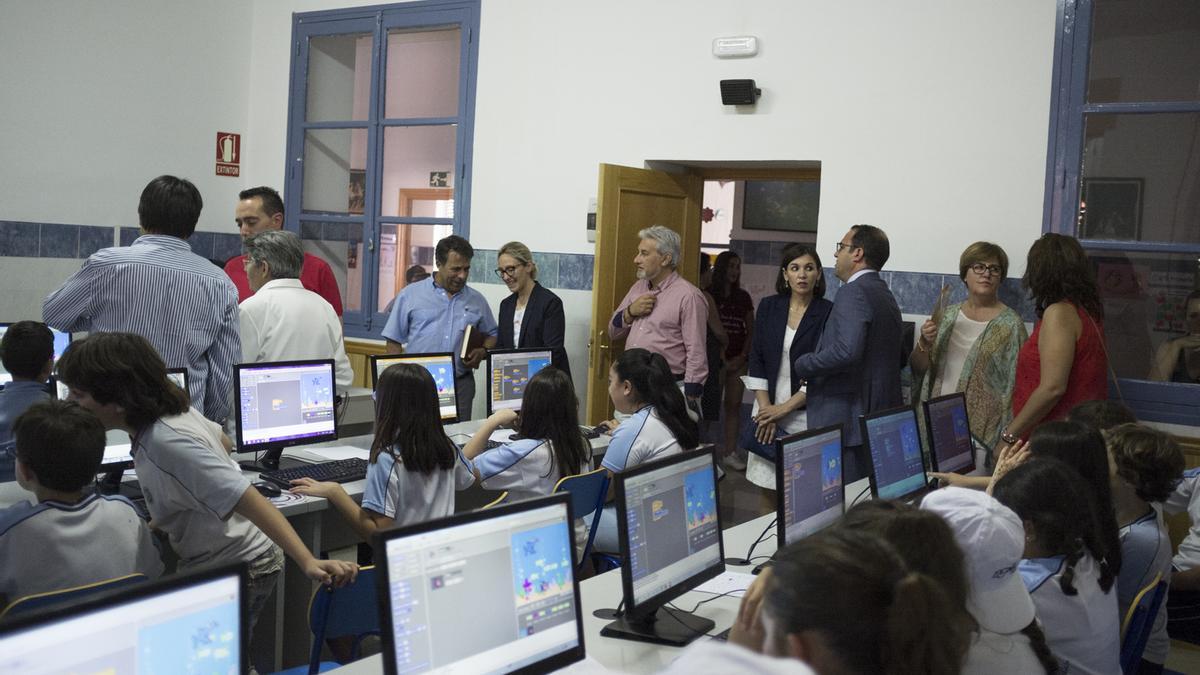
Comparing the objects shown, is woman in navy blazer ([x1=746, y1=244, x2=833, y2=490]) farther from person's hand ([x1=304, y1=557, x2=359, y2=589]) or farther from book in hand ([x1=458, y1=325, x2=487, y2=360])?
person's hand ([x1=304, y1=557, x2=359, y2=589])

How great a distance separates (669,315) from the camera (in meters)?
5.81

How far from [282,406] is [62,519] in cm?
167

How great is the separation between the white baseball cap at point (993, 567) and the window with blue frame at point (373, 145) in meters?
5.67

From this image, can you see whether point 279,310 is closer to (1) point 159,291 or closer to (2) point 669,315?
(1) point 159,291

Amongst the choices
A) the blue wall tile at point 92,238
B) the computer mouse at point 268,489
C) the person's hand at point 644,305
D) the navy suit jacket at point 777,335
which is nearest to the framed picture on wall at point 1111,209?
the navy suit jacket at point 777,335

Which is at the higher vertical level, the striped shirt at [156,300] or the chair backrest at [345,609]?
the striped shirt at [156,300]

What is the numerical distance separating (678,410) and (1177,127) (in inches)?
121

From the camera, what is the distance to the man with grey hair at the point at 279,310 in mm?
4793

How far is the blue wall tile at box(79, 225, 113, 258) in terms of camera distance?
23.6 ft

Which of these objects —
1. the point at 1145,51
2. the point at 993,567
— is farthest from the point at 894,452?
the point at 1145,51

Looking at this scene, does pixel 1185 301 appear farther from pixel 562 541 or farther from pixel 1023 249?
pixel 562 541

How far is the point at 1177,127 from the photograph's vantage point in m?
5.29

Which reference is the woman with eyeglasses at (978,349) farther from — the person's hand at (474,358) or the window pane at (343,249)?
the window pane at (343,249)

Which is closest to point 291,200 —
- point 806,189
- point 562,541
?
point 806,189
